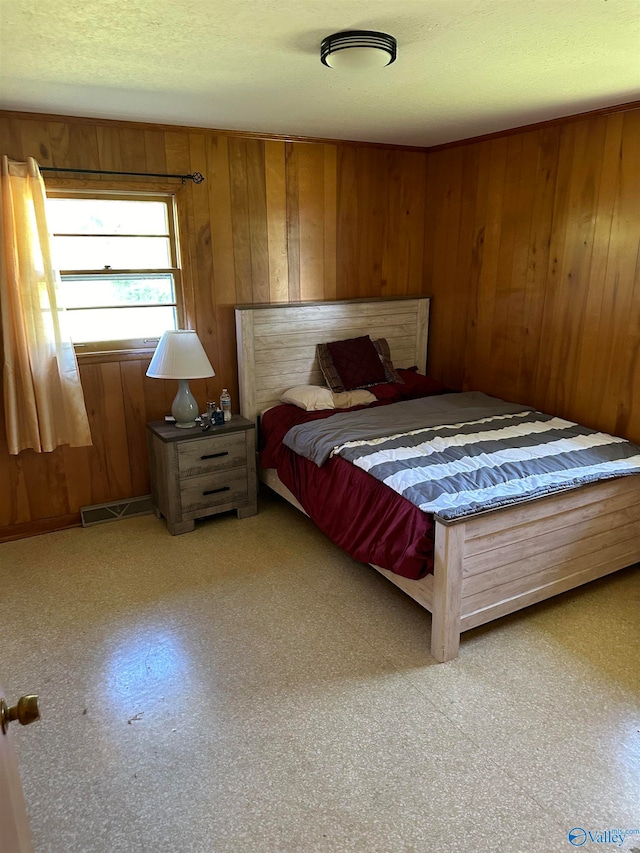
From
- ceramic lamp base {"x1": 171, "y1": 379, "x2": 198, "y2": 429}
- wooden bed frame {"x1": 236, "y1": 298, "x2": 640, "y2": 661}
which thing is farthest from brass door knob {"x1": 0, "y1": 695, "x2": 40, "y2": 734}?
ceramic lamp base {"x1": 171, "y1": 379, "x2": 198, "y2": 429}

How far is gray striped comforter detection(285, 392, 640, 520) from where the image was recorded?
2.47 m

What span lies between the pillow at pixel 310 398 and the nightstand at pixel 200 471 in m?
0.33

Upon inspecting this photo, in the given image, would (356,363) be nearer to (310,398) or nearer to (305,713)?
(310,398)

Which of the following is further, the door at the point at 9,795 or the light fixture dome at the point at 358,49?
the light fixture dome at the point at 358,49

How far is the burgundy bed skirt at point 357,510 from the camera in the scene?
2355 millimetres

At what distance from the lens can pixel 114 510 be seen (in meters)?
3.66

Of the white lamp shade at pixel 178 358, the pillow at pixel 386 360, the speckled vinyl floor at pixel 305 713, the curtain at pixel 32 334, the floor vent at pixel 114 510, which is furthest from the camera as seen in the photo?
the pillow at pixel 386 360

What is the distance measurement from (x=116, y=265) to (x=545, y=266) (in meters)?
2.58

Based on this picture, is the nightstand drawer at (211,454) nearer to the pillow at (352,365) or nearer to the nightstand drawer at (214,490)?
the nightstand drawer at (214,490)

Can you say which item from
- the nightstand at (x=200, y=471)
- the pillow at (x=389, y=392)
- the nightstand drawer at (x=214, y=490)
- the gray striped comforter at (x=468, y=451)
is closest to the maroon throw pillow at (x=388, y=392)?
the pillow at (x=389, y=392)

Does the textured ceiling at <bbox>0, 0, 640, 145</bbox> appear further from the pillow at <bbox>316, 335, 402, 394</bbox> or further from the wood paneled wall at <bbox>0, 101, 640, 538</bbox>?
the pillow at <bbox>316, 335, 402, 394</bbox>

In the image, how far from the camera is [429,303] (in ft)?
14.7

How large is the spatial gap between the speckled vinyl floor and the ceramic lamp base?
0.85 meters

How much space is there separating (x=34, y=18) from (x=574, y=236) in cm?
281
